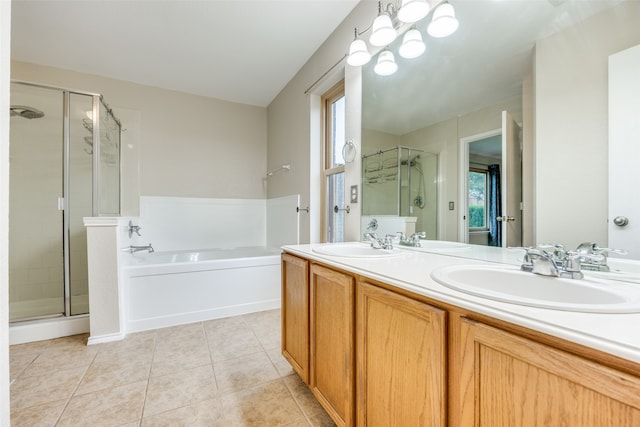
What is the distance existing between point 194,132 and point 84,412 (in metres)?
3.04

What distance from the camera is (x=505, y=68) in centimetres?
112

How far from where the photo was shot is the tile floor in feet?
4.14

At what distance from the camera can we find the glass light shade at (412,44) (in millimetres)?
1493

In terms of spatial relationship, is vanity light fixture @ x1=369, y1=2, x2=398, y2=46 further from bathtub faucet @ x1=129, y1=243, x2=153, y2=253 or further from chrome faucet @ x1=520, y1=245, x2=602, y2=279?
bathtub faucet @ x1=129, y1=243, x2=153, y2=253

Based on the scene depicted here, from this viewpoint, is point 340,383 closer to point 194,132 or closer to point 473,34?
point 473,34

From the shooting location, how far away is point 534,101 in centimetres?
101

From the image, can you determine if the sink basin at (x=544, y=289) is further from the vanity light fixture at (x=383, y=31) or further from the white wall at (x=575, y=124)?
the vanity light fixture at (x=383, y=31)

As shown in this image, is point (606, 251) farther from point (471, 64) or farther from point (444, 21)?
point (444, 21)

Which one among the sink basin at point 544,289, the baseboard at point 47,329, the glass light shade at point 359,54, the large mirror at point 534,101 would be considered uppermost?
the glass light shade at point 359,54

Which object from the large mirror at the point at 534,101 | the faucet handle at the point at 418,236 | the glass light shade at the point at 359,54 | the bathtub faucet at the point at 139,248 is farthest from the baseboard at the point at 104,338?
the glass light shade at the point at 359,54

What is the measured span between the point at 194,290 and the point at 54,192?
1544 millimetres

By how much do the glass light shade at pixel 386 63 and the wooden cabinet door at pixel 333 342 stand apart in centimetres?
134

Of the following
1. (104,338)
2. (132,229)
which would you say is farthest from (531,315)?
(132,229)
